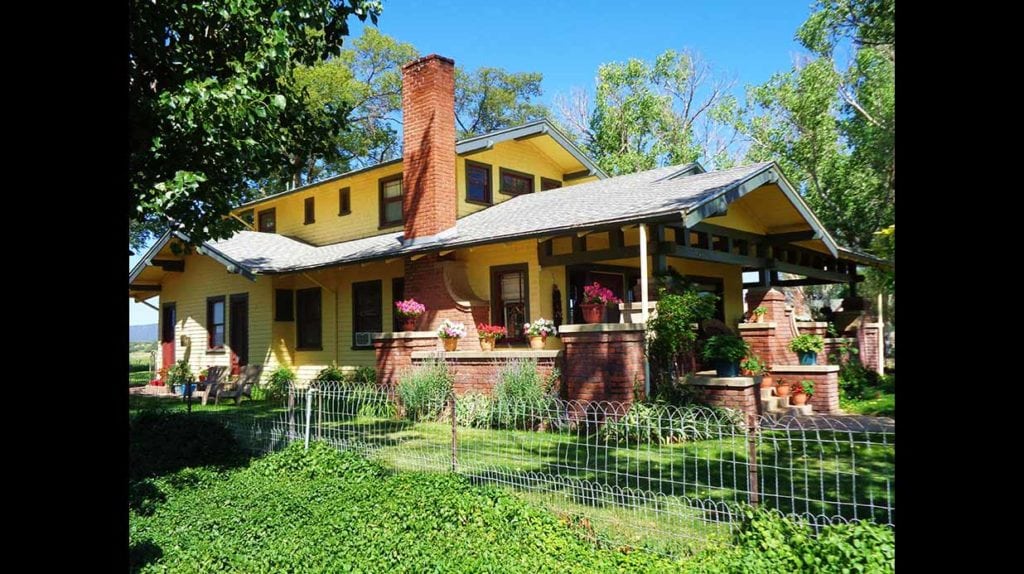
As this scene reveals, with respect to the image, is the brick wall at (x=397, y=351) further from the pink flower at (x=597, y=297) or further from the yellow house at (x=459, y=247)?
the pink flower at (x=597, y=297)

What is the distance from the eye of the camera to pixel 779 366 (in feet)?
42.5

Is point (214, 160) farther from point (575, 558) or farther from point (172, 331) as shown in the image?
point (172, 331)

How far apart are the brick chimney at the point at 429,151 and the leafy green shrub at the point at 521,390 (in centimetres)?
466

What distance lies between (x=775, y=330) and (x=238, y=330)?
14641mm

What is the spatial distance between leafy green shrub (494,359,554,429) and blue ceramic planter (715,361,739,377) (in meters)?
2.77

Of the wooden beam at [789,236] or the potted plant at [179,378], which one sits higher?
the wooden beam at [789,236]

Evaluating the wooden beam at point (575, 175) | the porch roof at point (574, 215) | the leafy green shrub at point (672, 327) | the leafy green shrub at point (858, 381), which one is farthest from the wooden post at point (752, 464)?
the wooden beam at point (575, 175)

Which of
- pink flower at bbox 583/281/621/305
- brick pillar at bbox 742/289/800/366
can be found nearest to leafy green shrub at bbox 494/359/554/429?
pink flower at bbox 583/281/621/305

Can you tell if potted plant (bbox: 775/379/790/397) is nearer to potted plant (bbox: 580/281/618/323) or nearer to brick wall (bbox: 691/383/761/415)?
brick wall (bbox: 691/383/761/415)

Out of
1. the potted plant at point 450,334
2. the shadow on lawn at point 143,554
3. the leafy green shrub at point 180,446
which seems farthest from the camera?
the potted plant at point 450,334

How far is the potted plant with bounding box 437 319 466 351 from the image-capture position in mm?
13688

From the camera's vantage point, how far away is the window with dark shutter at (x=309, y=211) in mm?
21203
